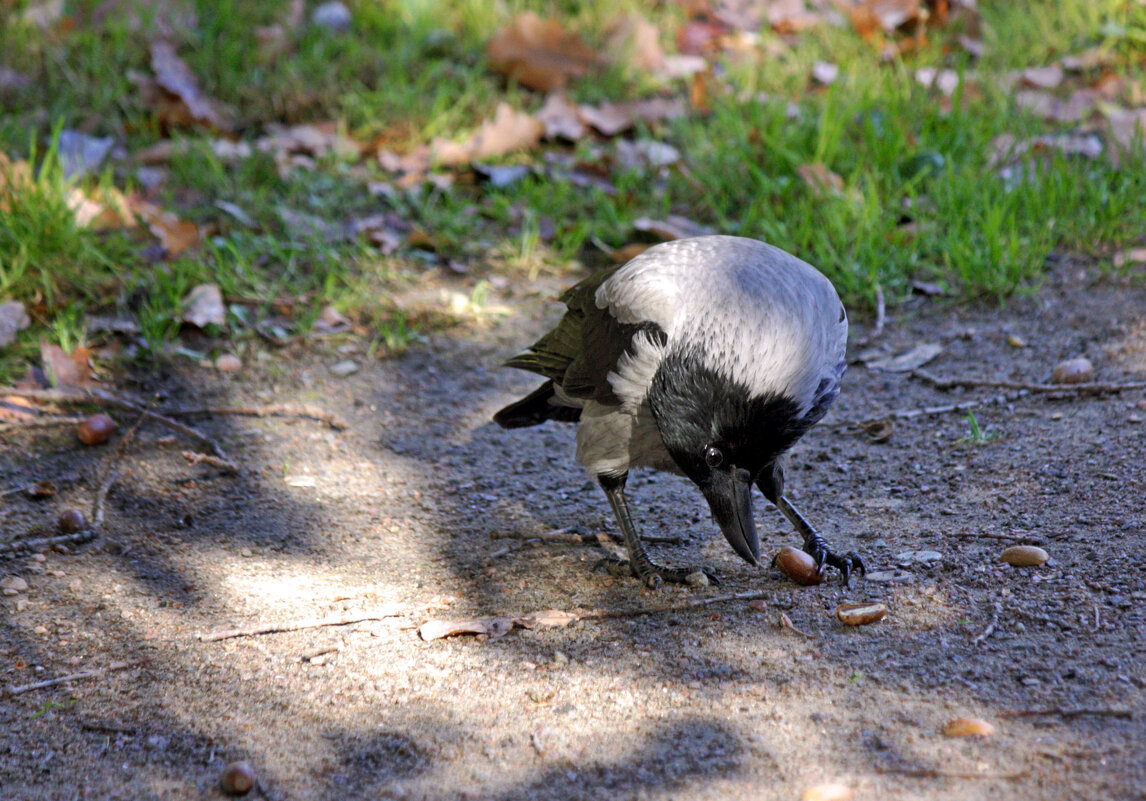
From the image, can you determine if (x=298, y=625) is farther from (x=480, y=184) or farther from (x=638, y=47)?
(x=638, y=47)

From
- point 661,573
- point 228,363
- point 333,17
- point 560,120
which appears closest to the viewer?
point 661,573

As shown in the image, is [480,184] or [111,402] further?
[480,184]

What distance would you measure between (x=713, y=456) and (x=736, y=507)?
161 mm

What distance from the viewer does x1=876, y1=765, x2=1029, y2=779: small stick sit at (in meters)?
1.95

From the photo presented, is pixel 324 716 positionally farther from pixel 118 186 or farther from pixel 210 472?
pixel 118 186

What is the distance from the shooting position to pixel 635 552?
3.05 meters

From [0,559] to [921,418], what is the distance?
302 cm

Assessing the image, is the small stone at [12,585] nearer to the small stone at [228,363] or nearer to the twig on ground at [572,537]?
the twig on ground at [572,537]

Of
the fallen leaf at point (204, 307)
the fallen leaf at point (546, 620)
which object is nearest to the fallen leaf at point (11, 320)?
the fallen leaf at point (204, 307)

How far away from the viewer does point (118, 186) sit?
519 cm

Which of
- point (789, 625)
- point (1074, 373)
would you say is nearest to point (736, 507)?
point (789, 625)

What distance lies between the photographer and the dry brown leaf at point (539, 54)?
633 centimetres

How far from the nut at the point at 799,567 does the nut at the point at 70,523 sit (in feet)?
6.76

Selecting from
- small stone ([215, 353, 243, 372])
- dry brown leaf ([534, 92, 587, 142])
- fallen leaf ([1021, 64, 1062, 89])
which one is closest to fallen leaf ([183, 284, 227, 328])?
small stone ([215, 353, 243, 372])
